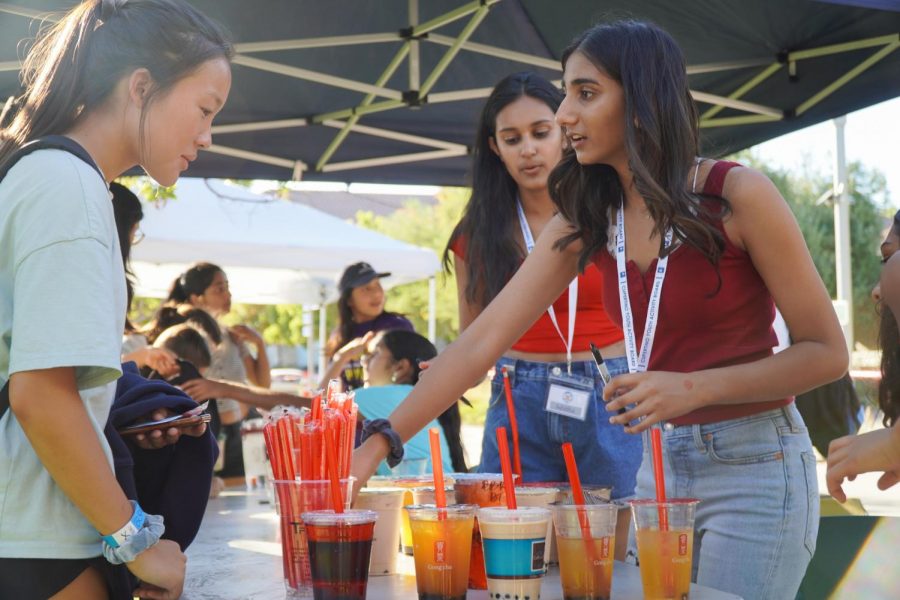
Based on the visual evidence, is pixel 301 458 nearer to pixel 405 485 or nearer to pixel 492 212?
pixel 405 485

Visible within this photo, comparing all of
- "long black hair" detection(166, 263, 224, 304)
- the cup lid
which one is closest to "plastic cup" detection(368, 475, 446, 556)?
the cup lid

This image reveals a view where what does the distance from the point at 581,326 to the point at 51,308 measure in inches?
68.7

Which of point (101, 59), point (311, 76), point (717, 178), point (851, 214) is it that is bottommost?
point (717, 178)

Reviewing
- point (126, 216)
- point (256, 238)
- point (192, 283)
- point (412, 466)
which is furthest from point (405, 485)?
point (256, 238)

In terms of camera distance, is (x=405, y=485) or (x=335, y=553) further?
(x=405, y=485)

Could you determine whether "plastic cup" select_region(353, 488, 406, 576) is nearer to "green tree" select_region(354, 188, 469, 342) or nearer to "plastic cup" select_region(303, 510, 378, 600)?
"plastic cup" select_region(303, 510, 378, 600)

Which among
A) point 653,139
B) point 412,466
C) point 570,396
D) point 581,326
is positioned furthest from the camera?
point 412,466

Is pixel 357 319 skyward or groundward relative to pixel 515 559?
skyward

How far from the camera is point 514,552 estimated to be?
1.49m

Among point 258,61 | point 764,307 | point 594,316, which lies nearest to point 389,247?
point 258,61

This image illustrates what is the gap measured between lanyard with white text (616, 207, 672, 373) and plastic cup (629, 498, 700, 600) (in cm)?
43

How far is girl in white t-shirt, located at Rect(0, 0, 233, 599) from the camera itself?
1.46m

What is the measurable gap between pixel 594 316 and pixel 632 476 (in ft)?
1.51

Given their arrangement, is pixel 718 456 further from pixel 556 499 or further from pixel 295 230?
pixel 295 230
